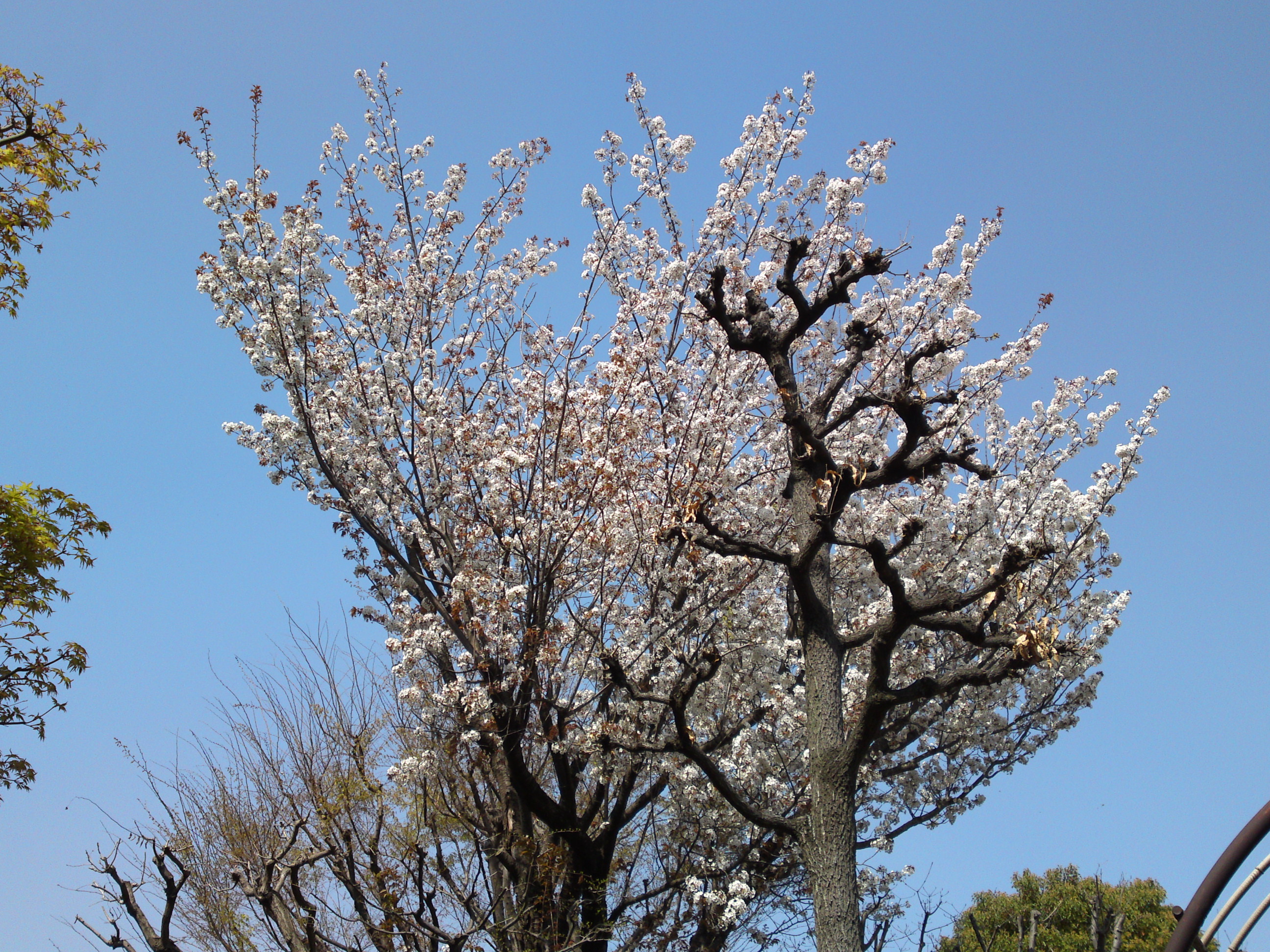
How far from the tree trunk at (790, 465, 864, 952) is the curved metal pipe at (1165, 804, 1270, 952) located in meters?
2.34

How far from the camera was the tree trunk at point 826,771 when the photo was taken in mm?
6422

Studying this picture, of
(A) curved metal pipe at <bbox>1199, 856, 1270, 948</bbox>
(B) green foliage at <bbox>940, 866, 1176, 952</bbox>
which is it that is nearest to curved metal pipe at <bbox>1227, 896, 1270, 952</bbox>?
(A) curved metal pipe at <bbox>1199, 856, 1270, 948</bbox>

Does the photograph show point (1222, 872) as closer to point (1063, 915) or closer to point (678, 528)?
point (678, 528)

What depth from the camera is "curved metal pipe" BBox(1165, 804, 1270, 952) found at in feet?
14.4

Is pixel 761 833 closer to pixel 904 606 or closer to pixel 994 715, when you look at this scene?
pixel 994 715

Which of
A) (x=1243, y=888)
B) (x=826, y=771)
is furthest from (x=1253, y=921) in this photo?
(x=826, y=771)

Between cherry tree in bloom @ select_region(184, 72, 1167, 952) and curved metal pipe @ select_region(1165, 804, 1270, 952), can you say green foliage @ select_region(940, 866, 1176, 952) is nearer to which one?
cherry tree in bloom @ select_region(184, 72, 1167, 952)

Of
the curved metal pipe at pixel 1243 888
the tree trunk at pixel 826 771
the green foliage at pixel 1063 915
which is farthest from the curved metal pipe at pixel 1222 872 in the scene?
the green foliage at pixel 1063 915

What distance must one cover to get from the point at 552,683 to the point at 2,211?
24.1 ft

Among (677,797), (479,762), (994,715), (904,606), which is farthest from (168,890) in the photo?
(994,715)

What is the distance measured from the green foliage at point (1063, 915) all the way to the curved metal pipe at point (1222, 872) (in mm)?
9272

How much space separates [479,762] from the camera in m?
9.41

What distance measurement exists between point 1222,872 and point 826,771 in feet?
9.17

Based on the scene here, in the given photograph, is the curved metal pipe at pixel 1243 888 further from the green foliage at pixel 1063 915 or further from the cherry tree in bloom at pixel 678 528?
the green foliage at pixel 1063 915
